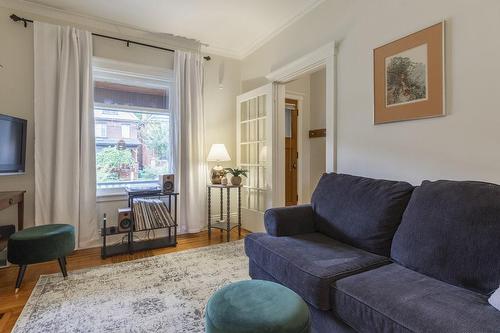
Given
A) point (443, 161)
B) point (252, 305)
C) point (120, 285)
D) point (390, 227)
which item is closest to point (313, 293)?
Result: point (252, 305)

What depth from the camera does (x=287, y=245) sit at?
1833 millimetres

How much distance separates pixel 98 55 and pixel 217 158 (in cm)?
193

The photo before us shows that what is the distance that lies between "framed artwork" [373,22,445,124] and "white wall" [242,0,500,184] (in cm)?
5

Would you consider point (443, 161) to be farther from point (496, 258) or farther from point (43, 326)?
point (43, 326)

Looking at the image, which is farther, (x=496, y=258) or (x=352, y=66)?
(x=352, y=66)

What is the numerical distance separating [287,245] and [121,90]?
2.99m

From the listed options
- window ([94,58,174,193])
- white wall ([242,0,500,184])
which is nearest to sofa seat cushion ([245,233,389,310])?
white wall ([242,0,500,184])

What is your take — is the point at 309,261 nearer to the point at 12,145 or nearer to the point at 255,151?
the point at 255,151

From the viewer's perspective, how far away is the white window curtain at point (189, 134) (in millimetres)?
3615

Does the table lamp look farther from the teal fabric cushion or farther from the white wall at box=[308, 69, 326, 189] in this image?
the white wall at box=[308, 69, 326, 189]

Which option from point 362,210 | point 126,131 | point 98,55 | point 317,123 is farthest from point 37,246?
point 317,123

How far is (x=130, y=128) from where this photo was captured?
3.54 meters

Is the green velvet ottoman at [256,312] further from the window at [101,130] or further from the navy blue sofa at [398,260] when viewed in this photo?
the window at [101,130]

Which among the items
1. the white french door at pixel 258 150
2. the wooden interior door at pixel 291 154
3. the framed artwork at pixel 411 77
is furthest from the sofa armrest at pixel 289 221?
the wooden interior door at pixel 291 154
